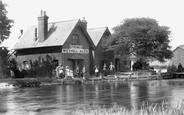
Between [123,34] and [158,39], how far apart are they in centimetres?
553

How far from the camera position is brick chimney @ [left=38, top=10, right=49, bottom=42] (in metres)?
43.7

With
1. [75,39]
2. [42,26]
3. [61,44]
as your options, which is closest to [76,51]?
[75,39]

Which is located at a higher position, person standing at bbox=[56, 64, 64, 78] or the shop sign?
the shop sign

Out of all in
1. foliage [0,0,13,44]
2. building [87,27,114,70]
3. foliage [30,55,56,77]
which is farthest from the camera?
building [87,27,114,70]

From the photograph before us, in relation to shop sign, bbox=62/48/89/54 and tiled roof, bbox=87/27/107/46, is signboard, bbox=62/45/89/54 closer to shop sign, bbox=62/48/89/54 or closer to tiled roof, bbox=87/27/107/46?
shop sign, bbox=62/48/89/54

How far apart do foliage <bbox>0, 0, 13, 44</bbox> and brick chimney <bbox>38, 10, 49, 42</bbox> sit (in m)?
3.87

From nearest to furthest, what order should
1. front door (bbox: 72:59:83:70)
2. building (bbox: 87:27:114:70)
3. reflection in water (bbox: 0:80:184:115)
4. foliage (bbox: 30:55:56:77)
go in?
reflection in water (bbox: 0:80:184:115)
foliage (bbox: 30:55:56:77)
front door (bbox: 72:59:83:70)
building (bbox: 87:27:114:70)

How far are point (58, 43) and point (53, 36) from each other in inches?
84.0

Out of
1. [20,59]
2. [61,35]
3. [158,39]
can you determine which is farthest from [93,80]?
[158,39]

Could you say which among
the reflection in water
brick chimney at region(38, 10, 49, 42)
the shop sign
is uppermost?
brick chimney at region(38, 10, 49, 42)

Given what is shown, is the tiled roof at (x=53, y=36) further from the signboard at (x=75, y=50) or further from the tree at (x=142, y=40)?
the tree at (x=142, y=40)

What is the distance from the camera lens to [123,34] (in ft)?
172

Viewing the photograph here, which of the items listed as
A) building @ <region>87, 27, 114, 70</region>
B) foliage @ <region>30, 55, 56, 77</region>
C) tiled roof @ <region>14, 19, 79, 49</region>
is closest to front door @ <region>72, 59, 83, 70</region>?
building @ <region>87, 27, 114, 70</region>

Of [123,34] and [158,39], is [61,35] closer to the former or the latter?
[123,34]
